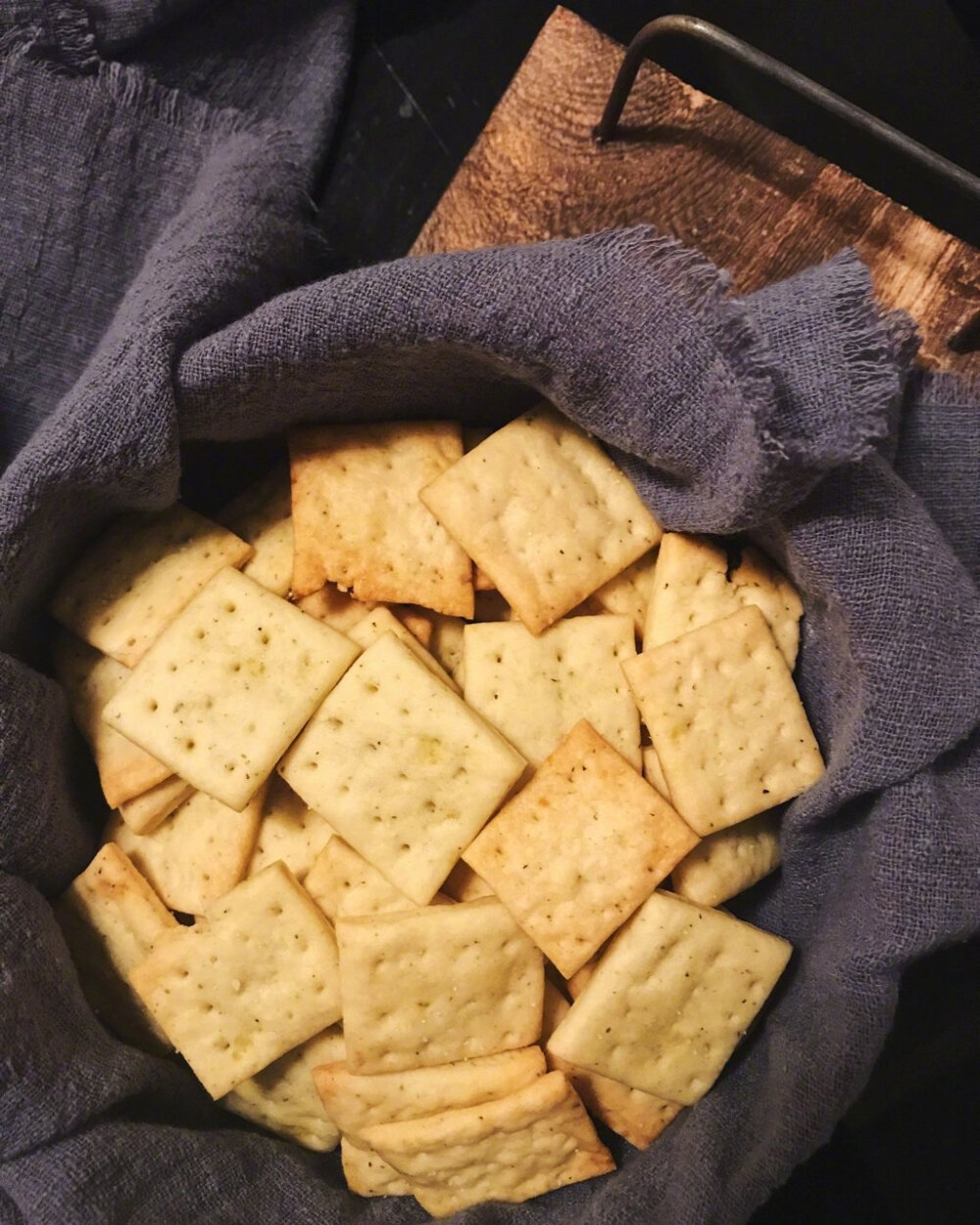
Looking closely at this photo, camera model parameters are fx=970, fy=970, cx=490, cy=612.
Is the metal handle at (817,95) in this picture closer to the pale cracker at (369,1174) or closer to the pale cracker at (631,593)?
the pale cracker at (631,593)

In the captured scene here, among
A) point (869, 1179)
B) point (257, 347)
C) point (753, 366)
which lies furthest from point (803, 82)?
point (869, 1179)

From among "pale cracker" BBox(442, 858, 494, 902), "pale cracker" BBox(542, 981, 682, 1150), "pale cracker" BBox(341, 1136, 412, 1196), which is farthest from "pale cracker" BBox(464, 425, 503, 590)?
"pale cracker" BBox(341, 1136, 412, 1196)

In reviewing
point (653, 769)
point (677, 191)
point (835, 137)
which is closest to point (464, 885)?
point (653, 769)

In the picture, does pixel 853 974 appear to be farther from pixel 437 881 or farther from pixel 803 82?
pixel 803 82

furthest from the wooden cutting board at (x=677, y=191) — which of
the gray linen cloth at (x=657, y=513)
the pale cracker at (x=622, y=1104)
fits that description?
the pale cracker at (x=622, y=1104)

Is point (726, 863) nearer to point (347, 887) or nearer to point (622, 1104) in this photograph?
point (622, 1104)

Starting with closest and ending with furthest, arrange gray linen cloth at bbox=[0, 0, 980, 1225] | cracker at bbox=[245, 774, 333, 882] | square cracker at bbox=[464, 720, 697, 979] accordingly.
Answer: gray linen cloth at bbox=[0, 0, 980, 1225] → square cracker at bbox=[464, 720, 697, 979] → cracker at bbox=[245, 774, 333, 882]

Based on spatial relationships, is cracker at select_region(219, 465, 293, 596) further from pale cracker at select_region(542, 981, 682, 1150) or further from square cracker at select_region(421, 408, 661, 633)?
pale cracker at select_region(542, 981, 682, 1150)
